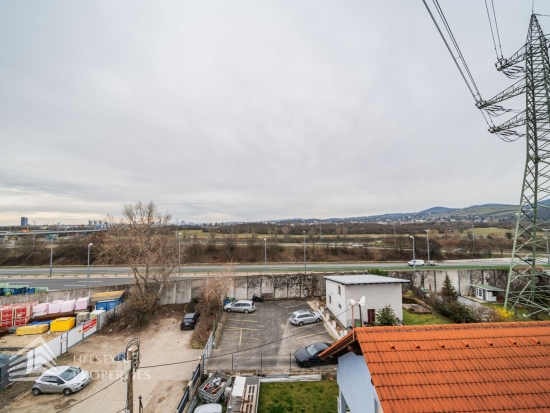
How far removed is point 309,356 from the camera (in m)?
15.1

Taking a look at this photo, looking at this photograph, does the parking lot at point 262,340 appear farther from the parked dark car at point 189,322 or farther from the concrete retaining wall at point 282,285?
the concrete retaining wall at point 282,285

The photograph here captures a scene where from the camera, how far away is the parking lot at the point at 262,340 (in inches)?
595

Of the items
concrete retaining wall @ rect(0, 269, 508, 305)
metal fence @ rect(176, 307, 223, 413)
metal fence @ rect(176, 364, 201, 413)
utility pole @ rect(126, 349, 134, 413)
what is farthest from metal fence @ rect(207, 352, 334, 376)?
concrete retaining wall @ rect(0, 269, 508, 305)

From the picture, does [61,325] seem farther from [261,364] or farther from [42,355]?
[261,364]

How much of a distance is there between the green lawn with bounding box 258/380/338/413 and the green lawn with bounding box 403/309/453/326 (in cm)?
1068

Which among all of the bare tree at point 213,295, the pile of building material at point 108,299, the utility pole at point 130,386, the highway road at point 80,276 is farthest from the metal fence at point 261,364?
the highway road at point 80,276

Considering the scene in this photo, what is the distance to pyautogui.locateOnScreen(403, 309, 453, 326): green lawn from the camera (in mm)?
20462

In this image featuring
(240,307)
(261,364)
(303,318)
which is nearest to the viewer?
(261,364)

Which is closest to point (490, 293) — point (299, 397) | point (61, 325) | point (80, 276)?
point (299, 397)

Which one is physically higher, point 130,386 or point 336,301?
point 130,386

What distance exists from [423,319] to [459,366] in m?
19.8

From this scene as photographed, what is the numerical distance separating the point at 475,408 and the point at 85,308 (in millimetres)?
29169

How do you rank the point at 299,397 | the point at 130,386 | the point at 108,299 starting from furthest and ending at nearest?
the point at 108,299 < the point at 299,397 < the point at 130,386

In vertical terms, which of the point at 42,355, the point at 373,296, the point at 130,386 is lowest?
the point at 42,355
